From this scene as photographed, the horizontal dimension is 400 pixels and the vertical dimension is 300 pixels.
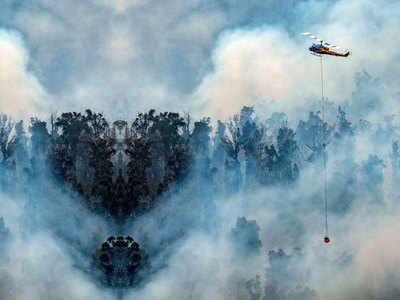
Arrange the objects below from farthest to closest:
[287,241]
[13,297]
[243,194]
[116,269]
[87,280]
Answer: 1. [243,194]
2. [287,241]
3. [13,297]
4. [87,280]
5. [116,269]

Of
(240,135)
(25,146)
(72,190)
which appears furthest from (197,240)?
(25,146)

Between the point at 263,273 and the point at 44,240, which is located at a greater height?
the point at 44,240

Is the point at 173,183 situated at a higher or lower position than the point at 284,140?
lower

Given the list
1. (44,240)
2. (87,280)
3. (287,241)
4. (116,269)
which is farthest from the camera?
(287,241)

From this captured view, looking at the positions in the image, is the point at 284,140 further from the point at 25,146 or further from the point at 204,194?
the point at 25,146

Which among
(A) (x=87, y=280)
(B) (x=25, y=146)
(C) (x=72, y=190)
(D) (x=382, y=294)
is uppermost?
(B) (x=25, y=146)

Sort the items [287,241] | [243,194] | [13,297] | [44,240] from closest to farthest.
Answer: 1. [13,297]
2. [44,240]
3. [287,241]
4. [243,194]

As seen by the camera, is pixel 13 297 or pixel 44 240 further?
pixel 44 240

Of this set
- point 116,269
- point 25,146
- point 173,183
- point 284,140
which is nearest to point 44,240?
point 173,183

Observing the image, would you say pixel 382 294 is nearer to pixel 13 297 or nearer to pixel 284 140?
pixel 284 140
